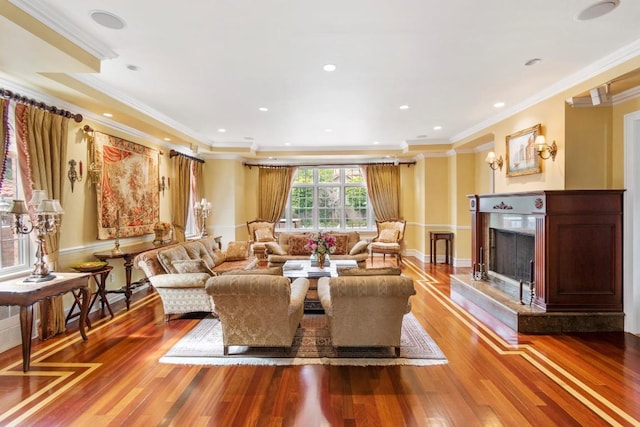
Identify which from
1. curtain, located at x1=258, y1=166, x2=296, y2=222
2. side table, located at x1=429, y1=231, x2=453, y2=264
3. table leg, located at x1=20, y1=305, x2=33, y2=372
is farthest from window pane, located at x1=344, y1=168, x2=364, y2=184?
table leg, located at x1=20, y1=305, x2=33, y2=372

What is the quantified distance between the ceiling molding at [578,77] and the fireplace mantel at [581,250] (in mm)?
1257

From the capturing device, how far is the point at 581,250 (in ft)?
12.3

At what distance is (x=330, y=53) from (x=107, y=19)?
1845mm

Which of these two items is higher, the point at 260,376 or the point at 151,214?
the point at 151,214

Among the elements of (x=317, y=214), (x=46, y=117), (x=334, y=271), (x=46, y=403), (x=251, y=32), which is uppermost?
(x=251, y=32)

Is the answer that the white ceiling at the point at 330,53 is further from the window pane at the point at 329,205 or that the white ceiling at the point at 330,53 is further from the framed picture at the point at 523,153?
the window pane at the point at 329,205

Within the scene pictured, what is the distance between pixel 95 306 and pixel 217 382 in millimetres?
3021

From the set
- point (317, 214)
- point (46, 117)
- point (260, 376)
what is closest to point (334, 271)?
point (260, 376)

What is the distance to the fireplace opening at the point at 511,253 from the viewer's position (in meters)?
4.39

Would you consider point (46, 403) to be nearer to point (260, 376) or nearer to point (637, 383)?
point (260, 376)

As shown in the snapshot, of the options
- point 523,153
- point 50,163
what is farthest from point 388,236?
point 50,163

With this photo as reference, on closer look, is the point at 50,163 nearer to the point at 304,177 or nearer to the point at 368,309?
the point at 368,309

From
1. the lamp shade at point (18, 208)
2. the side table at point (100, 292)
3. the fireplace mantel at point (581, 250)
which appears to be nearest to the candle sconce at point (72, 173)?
the side table at point (100, 292)

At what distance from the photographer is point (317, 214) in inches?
378
